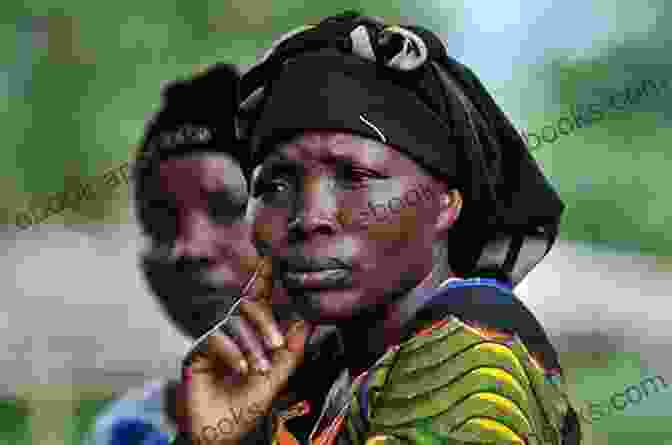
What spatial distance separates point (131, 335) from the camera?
8.76 feet

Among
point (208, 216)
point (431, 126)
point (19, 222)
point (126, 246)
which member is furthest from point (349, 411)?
point (19, 222)

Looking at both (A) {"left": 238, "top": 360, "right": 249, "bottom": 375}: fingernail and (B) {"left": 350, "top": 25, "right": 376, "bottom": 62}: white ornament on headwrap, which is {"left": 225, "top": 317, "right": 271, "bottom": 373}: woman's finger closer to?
(A) {"left": 238, "top": 360, "right": 249, "bottom": 375}: fingernail

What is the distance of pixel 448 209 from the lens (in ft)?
4.62

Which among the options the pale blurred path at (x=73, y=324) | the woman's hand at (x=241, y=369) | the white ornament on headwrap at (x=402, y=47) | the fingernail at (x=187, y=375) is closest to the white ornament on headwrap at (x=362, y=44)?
the white ornament on headwrap at (x=402, y=47)

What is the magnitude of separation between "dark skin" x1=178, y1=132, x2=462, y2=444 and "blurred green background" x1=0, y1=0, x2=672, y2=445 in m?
1.08

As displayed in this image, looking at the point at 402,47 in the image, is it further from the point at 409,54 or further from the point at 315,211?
the point at 315,211

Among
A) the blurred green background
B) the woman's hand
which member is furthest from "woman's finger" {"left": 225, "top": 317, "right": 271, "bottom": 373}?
the blurred green background

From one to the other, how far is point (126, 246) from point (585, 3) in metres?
1.26

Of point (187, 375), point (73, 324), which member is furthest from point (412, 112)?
point (73, 324)

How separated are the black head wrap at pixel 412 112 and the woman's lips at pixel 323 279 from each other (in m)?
0.18

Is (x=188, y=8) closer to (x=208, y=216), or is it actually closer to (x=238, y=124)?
(x=208, y=216)

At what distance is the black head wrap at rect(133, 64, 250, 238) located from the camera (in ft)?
7.97

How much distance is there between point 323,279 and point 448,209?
0.20 meters

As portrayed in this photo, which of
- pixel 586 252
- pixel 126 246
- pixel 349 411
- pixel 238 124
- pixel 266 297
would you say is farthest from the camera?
pixel 126 246
